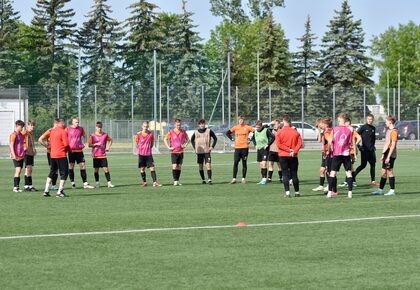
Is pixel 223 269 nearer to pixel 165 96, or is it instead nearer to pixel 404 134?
pixel 165 96

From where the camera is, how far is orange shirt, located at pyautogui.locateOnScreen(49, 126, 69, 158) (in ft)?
67.2

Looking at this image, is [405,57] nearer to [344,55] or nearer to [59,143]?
[344,55]

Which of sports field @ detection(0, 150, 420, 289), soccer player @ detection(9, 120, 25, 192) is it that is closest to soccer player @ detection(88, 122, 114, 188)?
soccer player @ detection(9, 120, 25, 192)

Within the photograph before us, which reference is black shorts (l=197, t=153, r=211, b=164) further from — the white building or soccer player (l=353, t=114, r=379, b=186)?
the white building

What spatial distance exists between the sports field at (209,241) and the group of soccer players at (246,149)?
681mm

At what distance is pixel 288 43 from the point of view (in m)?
95.1

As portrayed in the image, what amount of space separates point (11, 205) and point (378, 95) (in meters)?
47.2

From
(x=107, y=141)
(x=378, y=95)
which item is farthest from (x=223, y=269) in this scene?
(x=378, y=95)

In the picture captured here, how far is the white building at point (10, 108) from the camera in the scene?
175ft

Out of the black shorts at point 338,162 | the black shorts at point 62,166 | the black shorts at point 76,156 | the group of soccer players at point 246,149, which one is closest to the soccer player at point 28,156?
the group of soccer players at point 246,149

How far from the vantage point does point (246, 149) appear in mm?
26484

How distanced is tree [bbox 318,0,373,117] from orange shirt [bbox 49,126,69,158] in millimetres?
65897

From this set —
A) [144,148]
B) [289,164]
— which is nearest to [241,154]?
[144,148]

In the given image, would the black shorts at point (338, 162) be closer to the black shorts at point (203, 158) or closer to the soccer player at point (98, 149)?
the black shorts at point (203, 158)
